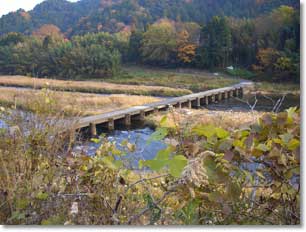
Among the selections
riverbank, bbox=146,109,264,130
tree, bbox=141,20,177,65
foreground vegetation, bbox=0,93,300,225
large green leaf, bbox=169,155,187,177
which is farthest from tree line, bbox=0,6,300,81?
large green leaf, bbox=169,155,187,177

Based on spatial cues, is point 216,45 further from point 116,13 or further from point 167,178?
point 167,178

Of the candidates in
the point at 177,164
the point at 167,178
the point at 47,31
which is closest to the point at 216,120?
the point at 167,178

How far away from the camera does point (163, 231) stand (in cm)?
126

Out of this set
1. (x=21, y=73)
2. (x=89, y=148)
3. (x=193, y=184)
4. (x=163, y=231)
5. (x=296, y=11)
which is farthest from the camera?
(x=21, y=73)

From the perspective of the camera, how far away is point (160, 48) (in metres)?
2.68

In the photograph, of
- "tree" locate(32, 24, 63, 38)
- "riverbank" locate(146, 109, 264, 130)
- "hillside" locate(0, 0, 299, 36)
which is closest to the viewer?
"riverbank" locate(146, 109, 264, 130)

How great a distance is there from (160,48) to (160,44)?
0.03 metres

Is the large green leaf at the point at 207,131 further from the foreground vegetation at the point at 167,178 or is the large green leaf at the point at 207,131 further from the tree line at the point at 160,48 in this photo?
the tree line at the point at 160,48

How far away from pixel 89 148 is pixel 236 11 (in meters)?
1.30

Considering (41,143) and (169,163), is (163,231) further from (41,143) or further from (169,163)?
(41,143)

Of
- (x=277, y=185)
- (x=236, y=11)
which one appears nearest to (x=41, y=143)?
(x=277, y=185)

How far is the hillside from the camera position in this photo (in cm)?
208

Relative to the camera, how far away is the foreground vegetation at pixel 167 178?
108cm

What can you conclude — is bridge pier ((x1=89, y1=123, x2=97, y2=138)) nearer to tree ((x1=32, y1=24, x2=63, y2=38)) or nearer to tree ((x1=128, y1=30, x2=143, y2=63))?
tree ((x1=128, y1=30, x2=143, y2=63))
